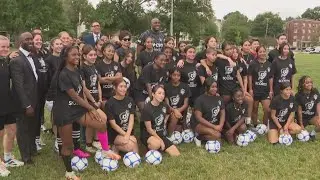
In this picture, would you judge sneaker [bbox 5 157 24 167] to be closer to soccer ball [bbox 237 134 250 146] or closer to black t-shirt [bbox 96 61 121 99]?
black t-shirt [bbox 96 61 121 99]

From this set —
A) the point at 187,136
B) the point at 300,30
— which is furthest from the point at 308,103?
the point at 300,30

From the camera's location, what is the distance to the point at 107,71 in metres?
7.61

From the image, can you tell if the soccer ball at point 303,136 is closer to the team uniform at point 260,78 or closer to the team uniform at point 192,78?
the team uniform at point 260,78

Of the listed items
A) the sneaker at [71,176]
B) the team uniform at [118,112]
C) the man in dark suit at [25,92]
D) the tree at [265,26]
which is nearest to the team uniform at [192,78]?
the team uniform at [118,112]

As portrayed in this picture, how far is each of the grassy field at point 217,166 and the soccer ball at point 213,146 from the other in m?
0.10

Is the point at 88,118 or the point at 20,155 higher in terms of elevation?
the point at 88,118

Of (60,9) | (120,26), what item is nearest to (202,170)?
(120,26)

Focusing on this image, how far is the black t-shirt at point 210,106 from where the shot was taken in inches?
304

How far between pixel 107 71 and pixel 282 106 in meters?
3.72

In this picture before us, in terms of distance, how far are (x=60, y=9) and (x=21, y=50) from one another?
56.1m

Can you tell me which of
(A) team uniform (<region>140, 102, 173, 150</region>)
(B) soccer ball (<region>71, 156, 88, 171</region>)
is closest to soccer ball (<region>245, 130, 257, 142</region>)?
(A) team uniform (<region>140, 102, 173, 150</region>)

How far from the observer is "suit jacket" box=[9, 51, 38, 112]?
6.18 metres

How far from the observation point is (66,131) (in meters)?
5.85

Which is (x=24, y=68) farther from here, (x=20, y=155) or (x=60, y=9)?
(x=60, y=9)
